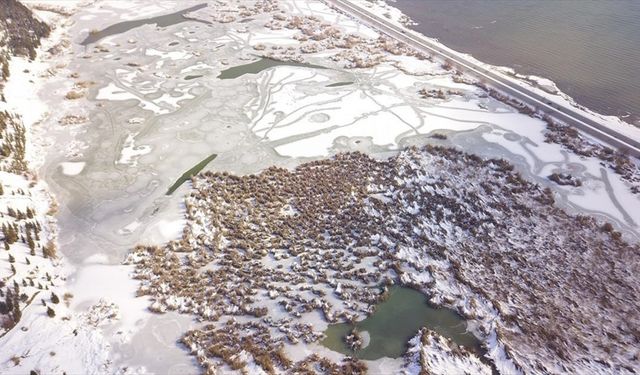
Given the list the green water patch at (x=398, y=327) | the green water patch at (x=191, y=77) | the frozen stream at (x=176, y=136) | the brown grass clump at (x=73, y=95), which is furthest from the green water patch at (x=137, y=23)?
the green water patch at (x=398, y=327)

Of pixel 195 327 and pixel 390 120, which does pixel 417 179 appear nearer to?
pixel 390 120

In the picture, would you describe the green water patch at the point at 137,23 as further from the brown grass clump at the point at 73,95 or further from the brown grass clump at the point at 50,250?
the brown grass clump at the point at 50,250

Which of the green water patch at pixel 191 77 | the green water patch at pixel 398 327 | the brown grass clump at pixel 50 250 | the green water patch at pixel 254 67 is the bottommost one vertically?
the brown grass clump at pixel 50 250

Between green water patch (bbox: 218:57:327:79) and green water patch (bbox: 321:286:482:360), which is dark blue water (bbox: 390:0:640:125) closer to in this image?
green water patch (bbox: 218:57:327:79)

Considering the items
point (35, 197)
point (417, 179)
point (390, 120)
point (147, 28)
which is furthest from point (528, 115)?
point (147, 28)

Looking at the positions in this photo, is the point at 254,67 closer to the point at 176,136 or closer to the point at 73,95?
the point at 176,136

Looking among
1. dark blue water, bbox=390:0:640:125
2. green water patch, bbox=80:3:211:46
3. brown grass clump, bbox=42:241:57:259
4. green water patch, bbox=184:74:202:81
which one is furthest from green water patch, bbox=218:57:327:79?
brown grass clump, bbox=42:241:57:259
